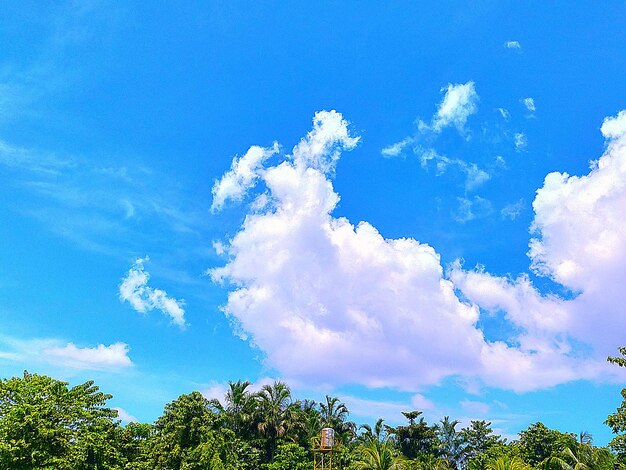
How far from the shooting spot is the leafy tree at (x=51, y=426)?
2950 cm

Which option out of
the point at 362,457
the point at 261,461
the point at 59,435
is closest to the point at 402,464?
the point at 362,457

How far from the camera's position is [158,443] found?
3662 cm

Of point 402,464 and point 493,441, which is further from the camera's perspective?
point 493,441

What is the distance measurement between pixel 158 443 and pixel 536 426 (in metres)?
33.0

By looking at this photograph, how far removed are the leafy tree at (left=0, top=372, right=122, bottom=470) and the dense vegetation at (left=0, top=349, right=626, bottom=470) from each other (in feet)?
0.17

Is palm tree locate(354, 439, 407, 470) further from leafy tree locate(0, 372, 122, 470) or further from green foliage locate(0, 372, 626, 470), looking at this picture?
leafy tree locate(0, 372, 122, 470)

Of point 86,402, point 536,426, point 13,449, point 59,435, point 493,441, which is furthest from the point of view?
point 493,441

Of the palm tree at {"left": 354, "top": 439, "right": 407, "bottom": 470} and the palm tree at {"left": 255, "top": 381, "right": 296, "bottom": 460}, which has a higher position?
the palm tree at {"left": 255, "top": 381, "right": 296, "bottom": 460}

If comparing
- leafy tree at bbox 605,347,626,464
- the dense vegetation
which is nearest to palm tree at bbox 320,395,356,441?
the dense vegetation

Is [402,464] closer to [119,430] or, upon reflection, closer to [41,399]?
[119,430]

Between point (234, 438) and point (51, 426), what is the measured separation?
1655 cm

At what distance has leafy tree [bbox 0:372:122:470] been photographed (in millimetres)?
29500

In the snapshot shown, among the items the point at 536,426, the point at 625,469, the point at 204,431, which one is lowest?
the point at 625,469

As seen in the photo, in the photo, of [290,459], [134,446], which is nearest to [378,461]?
[290,459]
